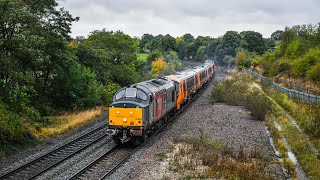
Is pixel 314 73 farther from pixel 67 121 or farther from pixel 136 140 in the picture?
pixel 136 140

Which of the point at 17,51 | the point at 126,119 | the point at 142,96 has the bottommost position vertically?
the point at 126,119

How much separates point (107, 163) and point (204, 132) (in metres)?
8.52

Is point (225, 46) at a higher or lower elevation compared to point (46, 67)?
higher

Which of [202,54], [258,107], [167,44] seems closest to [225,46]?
[202,54]

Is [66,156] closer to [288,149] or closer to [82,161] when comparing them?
[82,161]

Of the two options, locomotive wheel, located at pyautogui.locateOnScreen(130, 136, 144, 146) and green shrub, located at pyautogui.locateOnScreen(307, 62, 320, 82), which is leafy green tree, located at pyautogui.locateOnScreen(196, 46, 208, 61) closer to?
green shrub, located at pyautogui.locateOnScreen(307, 62, 320, 82)

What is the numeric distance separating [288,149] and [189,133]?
568 cm

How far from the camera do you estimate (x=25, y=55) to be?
2117cm

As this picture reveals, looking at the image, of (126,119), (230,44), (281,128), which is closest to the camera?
(126,119)

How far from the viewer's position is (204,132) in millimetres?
23625

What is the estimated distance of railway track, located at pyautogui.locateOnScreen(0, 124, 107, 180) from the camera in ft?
49.2

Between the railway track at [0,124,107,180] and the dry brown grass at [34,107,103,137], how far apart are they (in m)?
2.01

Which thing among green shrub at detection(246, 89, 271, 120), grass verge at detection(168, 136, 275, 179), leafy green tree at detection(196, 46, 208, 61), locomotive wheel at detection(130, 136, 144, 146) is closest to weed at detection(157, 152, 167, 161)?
grass verge at detection(168, 136, 275, 179)

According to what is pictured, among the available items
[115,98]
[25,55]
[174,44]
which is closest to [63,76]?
[25,55]
